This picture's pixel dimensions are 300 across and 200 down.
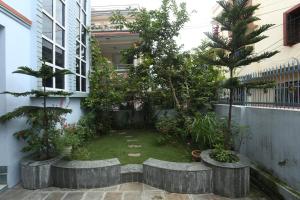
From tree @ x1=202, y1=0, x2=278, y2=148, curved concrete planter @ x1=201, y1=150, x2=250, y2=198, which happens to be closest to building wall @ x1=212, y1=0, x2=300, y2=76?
tree @ x1=202, y1=0, x2=278, y2=148

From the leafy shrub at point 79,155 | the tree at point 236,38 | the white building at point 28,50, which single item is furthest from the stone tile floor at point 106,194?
the tree at point 236,38

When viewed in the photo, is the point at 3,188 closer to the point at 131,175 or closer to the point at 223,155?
the point at 131,175

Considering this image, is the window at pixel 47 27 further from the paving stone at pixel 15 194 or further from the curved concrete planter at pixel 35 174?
the paving stone at pixel 15 194

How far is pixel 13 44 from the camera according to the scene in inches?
154

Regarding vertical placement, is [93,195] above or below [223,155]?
below

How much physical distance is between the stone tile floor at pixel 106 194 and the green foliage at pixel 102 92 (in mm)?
3860

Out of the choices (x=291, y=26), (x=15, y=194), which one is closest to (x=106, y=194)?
Result: (x=15, y=194)

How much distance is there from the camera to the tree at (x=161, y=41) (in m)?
7.21

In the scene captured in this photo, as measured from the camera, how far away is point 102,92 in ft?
26.3

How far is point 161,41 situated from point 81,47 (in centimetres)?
264

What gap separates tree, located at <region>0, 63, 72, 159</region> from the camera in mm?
3789

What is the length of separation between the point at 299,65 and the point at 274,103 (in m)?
0.85

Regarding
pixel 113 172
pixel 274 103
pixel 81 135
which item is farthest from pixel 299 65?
pixel 81 135

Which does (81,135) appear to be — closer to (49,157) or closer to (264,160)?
(49,157)
